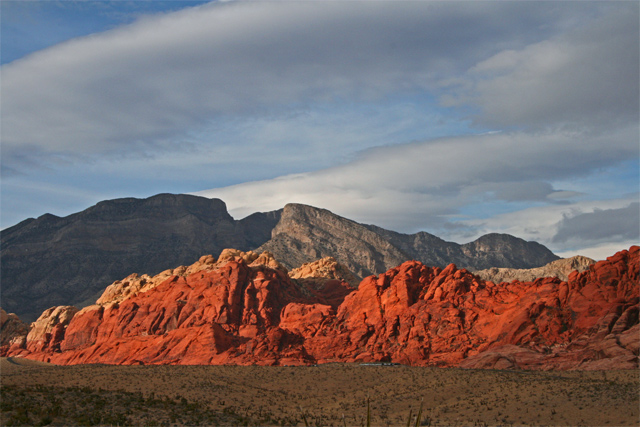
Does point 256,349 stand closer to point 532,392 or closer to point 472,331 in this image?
point 472,331

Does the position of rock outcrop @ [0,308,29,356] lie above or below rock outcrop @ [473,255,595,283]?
below

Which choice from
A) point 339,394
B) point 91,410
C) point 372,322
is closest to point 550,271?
point 372,322

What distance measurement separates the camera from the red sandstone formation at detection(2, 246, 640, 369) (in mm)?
83625

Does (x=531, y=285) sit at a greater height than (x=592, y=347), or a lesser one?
greater

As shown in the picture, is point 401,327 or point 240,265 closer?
point 401,327

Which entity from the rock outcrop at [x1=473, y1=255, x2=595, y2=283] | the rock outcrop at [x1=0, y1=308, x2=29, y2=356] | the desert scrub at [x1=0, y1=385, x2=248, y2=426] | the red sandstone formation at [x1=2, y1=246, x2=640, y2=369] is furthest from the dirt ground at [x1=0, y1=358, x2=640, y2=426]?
the rock outcrop at [x1=473, y1=255, x2=595, y2=283]

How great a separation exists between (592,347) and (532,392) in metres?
24.2

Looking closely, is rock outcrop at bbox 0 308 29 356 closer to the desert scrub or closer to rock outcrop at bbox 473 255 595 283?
the desert scrub

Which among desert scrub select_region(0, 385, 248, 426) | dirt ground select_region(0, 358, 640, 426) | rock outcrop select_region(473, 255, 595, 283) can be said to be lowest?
dirt ground select_region(0, 358, 640, 426)

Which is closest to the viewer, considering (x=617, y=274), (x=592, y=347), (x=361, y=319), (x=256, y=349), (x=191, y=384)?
(x=191, y=384)

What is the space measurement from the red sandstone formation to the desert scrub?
45.3 m

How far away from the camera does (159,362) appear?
99188 mm

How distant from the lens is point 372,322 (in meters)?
107

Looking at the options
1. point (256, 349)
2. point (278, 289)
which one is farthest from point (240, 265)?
point (256, 349)
